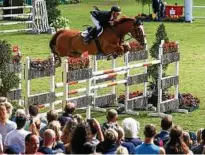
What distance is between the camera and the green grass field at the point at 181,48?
1822 centimetres

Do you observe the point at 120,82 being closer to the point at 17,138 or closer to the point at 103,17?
the point at 103,17

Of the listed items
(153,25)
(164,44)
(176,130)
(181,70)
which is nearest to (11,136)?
(176,130)

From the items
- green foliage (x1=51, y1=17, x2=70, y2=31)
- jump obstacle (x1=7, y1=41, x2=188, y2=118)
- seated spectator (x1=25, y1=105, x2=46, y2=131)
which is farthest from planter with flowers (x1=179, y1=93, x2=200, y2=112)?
green foliage (x1=51, y1=17, x2=70, y2=31)

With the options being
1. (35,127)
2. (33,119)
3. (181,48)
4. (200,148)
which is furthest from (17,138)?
(181,48)

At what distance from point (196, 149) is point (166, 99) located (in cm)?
910

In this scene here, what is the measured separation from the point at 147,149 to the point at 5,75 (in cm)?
676

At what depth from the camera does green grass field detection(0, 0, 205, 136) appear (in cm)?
1822

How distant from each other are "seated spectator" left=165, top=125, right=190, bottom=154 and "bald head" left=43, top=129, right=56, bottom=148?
1.42 meters

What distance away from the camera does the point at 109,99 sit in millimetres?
19359

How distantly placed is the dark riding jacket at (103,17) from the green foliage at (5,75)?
2.16 m

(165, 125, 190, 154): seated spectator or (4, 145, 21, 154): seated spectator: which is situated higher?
Answer: (165, 125, 190, 154): seated spectator

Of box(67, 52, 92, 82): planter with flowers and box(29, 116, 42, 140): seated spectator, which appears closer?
box(29, 116, 42, 140): seated spectator

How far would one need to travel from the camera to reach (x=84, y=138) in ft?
28.5

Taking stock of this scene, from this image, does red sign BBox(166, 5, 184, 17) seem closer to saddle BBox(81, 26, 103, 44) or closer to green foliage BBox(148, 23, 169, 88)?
green foliage BBox(148, 23, 169, 88)
